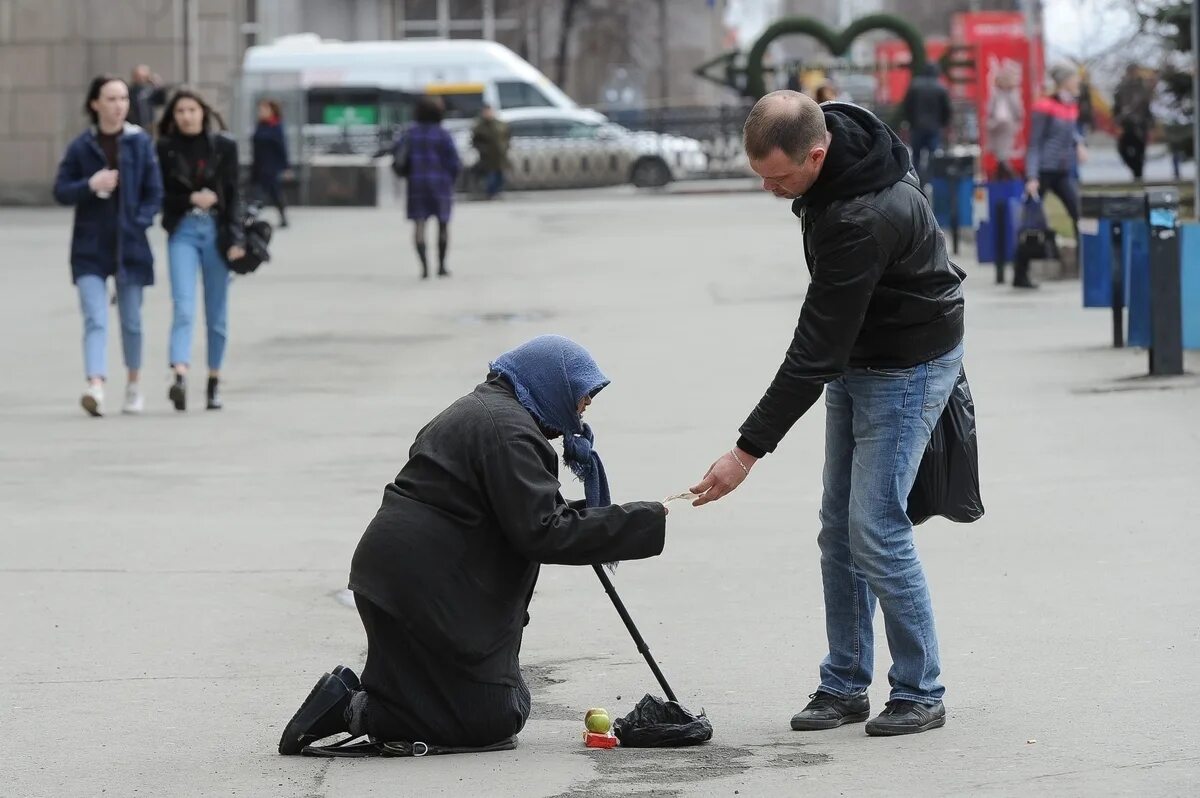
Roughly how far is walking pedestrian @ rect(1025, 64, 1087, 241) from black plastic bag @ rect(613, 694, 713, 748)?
41.2 feet

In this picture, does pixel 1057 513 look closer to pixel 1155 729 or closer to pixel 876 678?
pixel 876 678

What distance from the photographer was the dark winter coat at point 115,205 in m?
11.2

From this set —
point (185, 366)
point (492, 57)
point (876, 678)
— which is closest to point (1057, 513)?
point (876, 678)

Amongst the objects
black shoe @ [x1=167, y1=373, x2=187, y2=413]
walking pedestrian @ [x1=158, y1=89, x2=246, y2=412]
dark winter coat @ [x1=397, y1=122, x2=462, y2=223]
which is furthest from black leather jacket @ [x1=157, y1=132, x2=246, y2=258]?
dark winter coat @ [x1=397, y1=122, x2=462, y2=223]

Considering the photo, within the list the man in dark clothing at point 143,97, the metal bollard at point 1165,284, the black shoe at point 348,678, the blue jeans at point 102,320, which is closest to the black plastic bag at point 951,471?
the black shoe at point 348,678

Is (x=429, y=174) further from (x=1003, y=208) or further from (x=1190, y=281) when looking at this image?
(x=1190, y=281)

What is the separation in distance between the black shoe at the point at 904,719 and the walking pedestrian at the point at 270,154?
22910 mm

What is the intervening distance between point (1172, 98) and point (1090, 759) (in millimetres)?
26354

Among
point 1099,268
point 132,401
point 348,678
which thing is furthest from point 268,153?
point 348,678

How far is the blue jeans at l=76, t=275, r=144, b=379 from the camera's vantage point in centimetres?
1130

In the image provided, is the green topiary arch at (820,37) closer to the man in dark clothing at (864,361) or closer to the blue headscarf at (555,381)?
the man in dark clothing at (864,361)

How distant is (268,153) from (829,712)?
77.7ft

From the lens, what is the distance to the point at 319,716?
5.13m

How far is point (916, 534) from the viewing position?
26.2 feet
